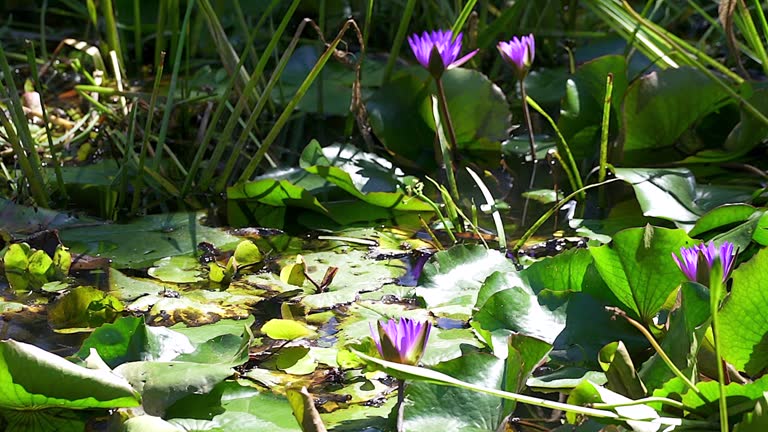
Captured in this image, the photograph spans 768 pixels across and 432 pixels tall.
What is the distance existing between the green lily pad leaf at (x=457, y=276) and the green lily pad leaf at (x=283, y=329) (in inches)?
6.2

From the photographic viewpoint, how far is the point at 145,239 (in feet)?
4.33

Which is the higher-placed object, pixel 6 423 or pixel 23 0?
pixel 6 423

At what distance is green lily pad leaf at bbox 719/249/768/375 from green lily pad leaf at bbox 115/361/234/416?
1.46ft

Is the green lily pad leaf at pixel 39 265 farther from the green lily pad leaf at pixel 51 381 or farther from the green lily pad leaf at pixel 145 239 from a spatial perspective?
the green lily pad leaf at pixel 51 381

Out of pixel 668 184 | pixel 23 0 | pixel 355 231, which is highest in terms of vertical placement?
pixel 668 184

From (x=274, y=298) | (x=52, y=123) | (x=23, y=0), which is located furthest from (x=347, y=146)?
(x=23, y=0)

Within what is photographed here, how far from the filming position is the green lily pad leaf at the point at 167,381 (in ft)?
2.70

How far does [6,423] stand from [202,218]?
63cm

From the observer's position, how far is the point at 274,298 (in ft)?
3.80

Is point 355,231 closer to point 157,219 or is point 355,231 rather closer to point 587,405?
point 157,219

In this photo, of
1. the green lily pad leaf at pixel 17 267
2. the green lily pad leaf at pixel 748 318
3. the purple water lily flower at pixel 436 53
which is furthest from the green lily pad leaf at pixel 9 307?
the green lily pad leaf at pixel 748 318

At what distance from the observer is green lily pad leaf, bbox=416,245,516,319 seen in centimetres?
109

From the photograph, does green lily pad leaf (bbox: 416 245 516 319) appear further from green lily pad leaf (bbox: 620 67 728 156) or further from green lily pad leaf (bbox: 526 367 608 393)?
green lily pad leaf (bbox: 620 67 728 156)

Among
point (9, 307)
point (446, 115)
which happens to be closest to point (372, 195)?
point (446, 115)
